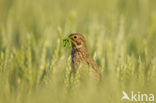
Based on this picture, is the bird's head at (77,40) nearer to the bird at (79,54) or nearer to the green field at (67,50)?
the bird at (79,54)

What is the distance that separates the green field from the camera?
78.2 inches

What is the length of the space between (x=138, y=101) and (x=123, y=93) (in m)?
0.11

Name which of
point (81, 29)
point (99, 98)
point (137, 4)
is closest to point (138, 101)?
point (99, 98)

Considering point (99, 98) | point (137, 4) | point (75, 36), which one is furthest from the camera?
point (137, 4)

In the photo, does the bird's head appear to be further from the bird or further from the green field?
the green field

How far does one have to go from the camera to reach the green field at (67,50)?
1.99m

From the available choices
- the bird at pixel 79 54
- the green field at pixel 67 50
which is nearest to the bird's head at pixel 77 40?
the bird at pixel 79 54

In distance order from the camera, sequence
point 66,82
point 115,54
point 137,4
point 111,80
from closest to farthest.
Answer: point 111,80 → point 66,82 → point 115,54 → point 137,4

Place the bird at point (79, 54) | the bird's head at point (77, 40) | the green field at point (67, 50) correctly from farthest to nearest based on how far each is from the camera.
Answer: the bird's head at point (77, 40) → the bird at point (79, 54) → the green field at point (67, 50)

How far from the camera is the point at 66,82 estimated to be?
2.29 m

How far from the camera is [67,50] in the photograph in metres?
4.11

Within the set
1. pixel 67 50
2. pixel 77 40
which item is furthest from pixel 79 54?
pixel 67 50

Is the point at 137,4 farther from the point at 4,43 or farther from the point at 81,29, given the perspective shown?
the point at 4,43

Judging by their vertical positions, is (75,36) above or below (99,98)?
above
